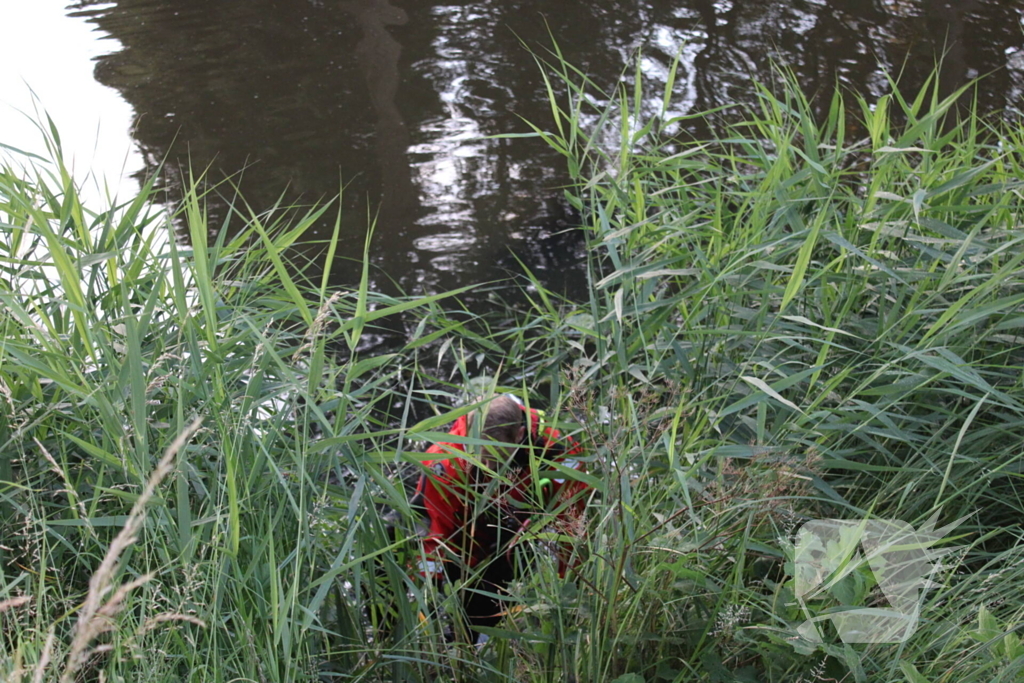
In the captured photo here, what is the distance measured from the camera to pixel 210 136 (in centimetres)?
507

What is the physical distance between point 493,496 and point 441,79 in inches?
170

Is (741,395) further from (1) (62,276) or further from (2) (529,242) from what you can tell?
(2) (529,242)

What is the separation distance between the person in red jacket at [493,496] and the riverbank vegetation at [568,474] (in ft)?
0.27

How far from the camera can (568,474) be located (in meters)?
1.73

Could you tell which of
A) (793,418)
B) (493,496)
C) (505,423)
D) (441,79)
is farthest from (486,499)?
(441,79)

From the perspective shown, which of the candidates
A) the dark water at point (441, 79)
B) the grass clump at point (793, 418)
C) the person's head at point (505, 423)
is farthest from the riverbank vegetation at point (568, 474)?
the dark water at point (441, 79)

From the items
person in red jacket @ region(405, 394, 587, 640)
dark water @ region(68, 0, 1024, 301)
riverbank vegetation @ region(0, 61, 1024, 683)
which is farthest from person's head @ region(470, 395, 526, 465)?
dark water @ region(68, 0, 1024, 301)

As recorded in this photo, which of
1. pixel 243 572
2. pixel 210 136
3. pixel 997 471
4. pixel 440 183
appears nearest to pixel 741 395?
pixel 997 471

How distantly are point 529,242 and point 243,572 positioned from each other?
3.25m

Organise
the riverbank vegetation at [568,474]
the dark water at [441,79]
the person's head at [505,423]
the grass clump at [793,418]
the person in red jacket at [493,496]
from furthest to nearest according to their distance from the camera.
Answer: the dark water at [441,79], the person's head at [505,423], the person in red jacket at [493,496], the grass clump at [793,418], the riverbank vegetation at [568,474]

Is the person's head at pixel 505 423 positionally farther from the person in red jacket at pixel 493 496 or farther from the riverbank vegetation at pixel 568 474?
the riverbank vegetation at pixel 568 474

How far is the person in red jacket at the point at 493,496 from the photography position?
1.71m

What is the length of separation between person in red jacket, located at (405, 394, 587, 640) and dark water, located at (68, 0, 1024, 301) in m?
2.28

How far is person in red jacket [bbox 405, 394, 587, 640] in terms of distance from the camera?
1.71 meters
